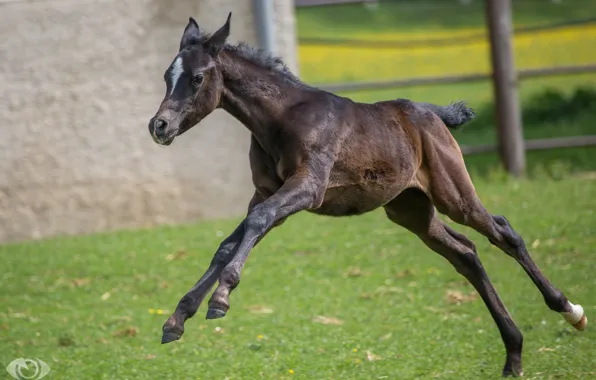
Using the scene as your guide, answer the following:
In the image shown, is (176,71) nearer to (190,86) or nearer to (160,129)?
(190,86)

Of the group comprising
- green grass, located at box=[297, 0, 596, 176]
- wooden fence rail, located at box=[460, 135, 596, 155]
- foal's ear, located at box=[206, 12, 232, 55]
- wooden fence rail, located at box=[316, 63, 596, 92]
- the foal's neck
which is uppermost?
foal's ear, located at box=[206, 12, 232, 55]

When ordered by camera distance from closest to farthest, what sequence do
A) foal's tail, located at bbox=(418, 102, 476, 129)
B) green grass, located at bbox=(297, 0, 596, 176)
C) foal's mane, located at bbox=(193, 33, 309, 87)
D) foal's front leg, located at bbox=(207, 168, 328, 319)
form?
1. foal's front leg, located at bbox=(207, 168, 328, 319)
2. foal's mane, located at bbox=(193, 33, 309, 87)
3. foal's tail, located at bbox=(418, 102, 476, 129)
4. green grass, located at bbox=(297, 0, 596, 176)

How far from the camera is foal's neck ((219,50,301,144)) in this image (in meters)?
5.88

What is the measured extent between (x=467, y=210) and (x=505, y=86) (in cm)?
673

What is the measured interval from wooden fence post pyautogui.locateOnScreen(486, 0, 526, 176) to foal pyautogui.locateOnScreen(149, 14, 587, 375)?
20.1ft

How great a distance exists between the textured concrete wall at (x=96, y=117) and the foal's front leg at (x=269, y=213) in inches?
235

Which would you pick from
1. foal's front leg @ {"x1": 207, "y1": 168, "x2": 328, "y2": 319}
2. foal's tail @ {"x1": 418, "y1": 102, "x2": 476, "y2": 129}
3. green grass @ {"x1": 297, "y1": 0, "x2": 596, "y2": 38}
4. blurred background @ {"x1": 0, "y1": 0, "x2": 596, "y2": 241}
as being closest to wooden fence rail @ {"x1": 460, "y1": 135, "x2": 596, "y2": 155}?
blurred background @ {"x1": 0, "y1": 0, "x2": 596, "y2": 241}

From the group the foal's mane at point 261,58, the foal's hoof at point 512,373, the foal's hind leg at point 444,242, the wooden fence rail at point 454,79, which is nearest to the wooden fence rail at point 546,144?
the wooden fence rail at point 454,79

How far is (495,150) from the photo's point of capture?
42.7 ft

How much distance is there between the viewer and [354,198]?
6059 mm

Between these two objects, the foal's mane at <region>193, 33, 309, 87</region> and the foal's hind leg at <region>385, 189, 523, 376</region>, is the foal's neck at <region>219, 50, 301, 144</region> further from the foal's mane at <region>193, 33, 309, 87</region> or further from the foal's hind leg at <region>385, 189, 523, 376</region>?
the foal's hind leg at <region>385, 189, 523, 376</region>

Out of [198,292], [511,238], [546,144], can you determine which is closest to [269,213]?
[198,292]

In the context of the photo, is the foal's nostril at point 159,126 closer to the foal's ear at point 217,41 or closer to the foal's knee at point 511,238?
the foal's ear at point 217,41

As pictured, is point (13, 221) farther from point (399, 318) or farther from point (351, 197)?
point (351, 197)
